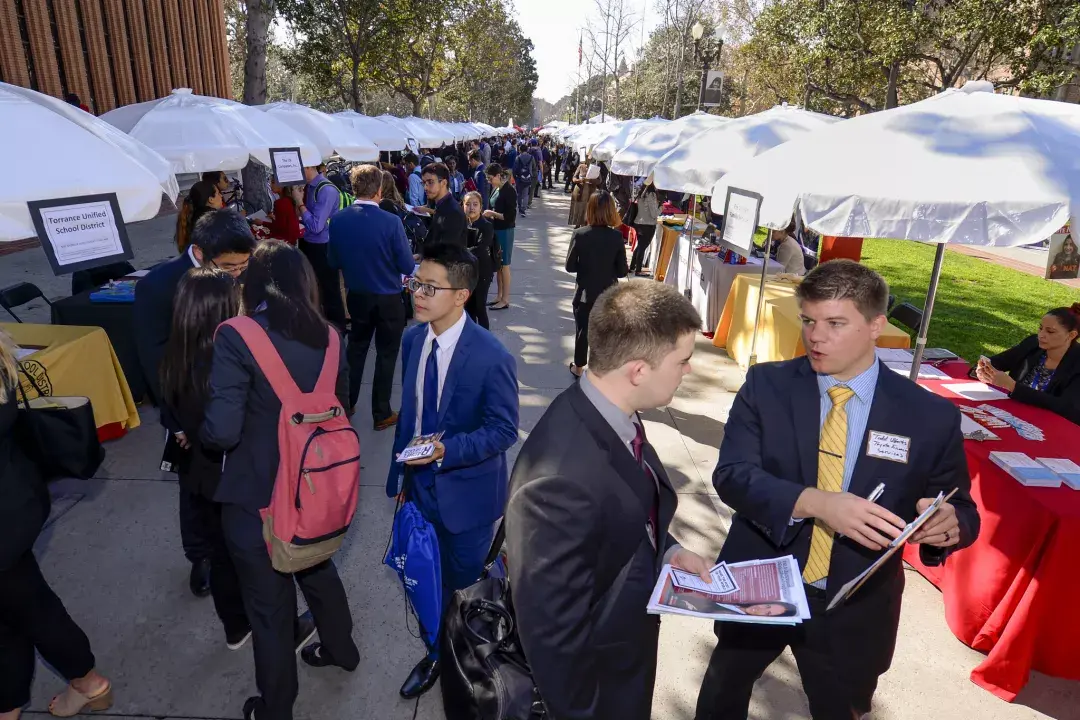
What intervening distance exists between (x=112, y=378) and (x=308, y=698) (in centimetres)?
363

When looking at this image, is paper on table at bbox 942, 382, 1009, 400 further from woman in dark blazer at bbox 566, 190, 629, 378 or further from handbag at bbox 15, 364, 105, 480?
handbag at bbox 15, 364, 105, 480

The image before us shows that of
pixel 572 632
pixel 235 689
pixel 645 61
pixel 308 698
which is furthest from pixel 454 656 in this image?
pixel 645 61

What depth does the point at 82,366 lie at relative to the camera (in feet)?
16.3

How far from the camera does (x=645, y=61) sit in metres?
62.1

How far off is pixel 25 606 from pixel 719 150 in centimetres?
749

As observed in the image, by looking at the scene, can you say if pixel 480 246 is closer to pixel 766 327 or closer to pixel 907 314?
pixel 766 327

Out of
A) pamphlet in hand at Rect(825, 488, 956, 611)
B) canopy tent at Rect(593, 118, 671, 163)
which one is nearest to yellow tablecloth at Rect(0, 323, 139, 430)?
pamphlet in hand at Rect(825, 488, 956, 611)

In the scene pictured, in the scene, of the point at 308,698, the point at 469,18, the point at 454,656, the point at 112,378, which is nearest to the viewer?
the point at 454,656

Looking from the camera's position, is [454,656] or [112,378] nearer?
[454,656]

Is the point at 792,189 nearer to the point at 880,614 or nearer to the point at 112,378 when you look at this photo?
the point at 880,614

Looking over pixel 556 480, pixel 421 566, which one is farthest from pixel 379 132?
pixel 556 480

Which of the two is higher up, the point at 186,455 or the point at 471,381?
the point at 471,381

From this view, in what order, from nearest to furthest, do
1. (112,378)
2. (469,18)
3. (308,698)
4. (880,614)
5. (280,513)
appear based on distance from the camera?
1. (880,614)
2. (280,513)
3. (308,698)
4. (112,378)
5. (469,18)

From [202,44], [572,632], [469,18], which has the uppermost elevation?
[469,18]
